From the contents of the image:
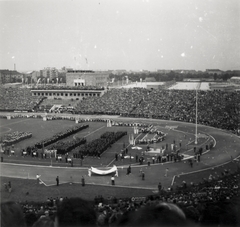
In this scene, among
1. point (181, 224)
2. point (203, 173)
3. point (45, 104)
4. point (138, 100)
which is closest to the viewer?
point (181, 224)

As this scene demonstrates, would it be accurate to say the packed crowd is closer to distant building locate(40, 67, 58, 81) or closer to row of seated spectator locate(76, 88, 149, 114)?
row of seated spectator locate(76, 88, 149, 114)

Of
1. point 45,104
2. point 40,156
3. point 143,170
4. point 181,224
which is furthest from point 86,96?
point 181,224

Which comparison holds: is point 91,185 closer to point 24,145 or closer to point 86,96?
point 24,145

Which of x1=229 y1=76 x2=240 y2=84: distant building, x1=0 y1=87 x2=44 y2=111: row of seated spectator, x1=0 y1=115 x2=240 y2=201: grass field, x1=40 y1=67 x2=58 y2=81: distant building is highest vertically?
x1=40 y1=67 x2=58 y2=81: distant building

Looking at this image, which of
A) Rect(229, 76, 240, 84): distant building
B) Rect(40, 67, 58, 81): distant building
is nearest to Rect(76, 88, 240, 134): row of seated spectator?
Rect(229, 76, 240, 84): distant building

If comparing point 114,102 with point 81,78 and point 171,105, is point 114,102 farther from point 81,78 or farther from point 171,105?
point 81,78

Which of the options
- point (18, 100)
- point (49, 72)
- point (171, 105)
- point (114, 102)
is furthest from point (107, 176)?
point (49, 72)
